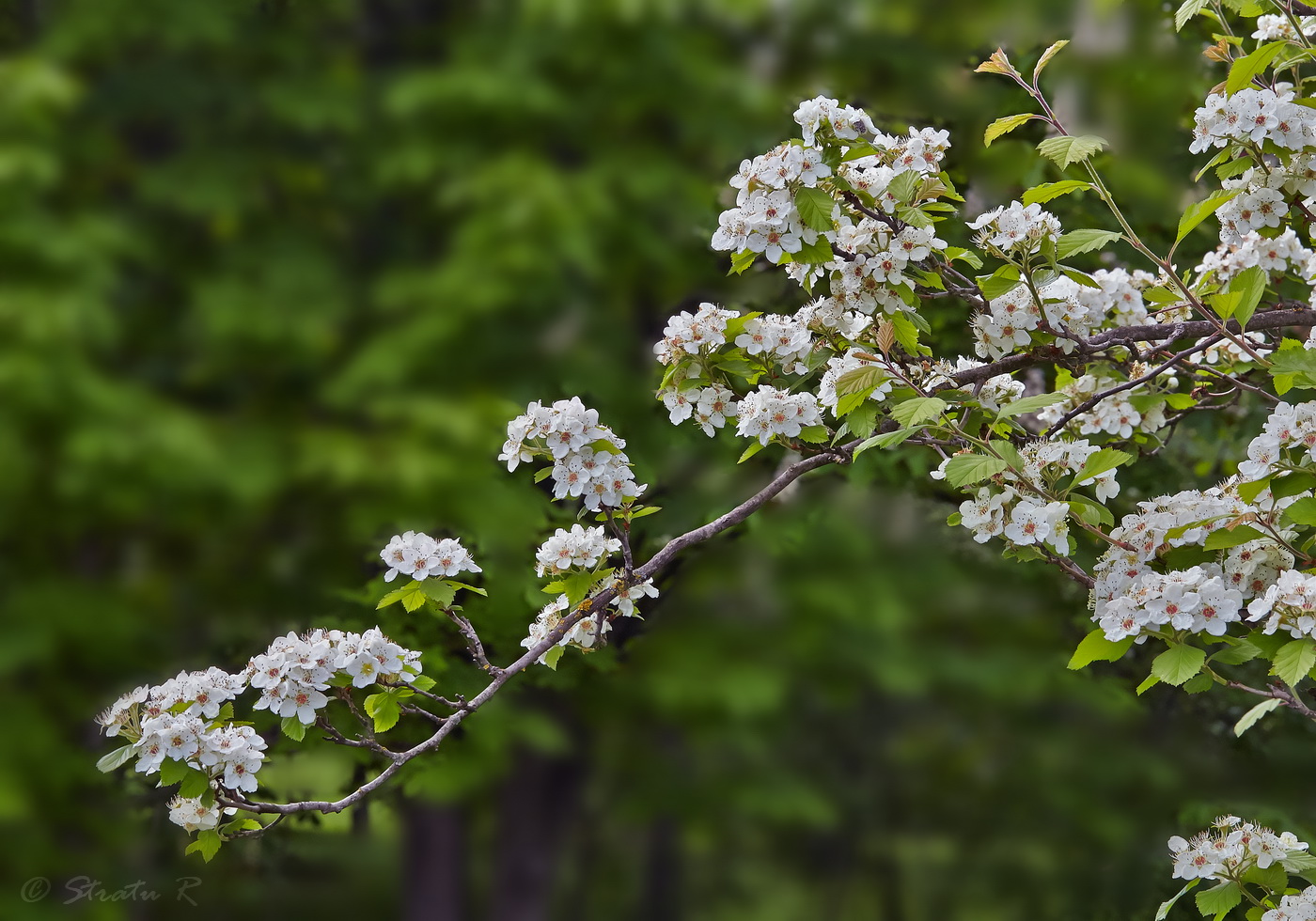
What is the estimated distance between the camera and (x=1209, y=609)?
1122 millimetres

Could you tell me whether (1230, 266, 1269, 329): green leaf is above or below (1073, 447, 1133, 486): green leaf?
above

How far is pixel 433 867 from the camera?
4297 millimetres

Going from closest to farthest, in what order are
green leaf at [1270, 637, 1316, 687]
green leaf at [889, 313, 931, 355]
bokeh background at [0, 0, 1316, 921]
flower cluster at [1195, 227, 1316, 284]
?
1. green leaf at [1270, 637, 1316, 687]
2. green leaf at [889, 313, 931, 355]
3. flower cluster at [1195, 227, 1316, 284]
4. bokeh background at [0, 0, 1316, 921]

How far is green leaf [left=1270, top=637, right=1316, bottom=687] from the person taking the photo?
3.35 feet

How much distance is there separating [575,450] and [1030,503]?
0.50m

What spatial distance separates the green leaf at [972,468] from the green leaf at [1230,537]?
20cm

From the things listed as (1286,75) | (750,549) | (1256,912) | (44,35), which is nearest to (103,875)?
(750,549)

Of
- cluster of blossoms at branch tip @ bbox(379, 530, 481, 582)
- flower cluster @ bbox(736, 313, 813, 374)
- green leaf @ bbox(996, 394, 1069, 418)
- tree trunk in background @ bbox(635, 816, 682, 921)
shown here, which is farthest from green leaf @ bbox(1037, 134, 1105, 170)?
tree trunk in background @ bbox(635, 816, 682, 921)

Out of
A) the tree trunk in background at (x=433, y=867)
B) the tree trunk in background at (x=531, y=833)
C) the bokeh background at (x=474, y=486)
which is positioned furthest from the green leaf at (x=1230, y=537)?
the tree trunk in background at (x=433, y=867)

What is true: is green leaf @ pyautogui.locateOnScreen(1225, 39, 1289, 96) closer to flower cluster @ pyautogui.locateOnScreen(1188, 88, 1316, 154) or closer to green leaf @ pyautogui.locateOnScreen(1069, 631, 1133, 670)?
flower cluster @ pyautogui.locateOnScreen(1188, 88, 1316, 154)

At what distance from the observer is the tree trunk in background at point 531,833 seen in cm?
422

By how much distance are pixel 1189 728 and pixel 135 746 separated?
248 cm

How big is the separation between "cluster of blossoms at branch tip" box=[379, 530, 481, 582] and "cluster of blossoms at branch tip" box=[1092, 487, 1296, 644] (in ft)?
2.30

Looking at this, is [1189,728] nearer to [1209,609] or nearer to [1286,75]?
[1286,75]
